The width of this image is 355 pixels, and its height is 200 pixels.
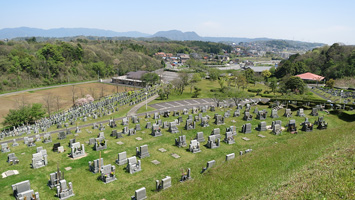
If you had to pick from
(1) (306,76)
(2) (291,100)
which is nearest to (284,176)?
(2) (291,100)

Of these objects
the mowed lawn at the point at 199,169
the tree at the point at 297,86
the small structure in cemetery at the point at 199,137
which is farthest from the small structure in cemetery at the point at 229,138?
the tree at the point at 297,86

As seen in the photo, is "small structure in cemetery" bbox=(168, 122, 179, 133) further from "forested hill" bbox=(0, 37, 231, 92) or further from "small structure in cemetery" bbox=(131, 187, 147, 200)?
"forested hill" bbox=(0, 37, 231, 92)

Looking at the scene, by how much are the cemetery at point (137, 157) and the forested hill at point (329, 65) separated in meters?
59.8

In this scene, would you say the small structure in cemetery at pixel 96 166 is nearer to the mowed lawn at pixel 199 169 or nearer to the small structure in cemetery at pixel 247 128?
the mowed lawn at pixel 199 169

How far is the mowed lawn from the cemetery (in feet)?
0.24

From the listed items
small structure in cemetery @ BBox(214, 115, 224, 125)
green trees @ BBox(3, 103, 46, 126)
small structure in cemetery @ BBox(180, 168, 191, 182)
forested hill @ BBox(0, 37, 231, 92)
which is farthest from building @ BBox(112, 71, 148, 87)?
small structure in cemetery @ BBox(180, 168, 191, 182)

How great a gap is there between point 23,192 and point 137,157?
837 cm

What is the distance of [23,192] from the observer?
13016mm

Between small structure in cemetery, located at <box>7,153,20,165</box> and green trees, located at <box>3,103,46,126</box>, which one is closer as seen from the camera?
small structure in cemetery, located at <box>7,153,20,165</box>

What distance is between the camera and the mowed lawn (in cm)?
1247

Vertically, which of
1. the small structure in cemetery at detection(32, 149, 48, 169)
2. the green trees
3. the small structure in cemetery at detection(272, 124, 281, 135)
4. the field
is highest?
the small structure in cemetery at detection(272, 124, 281, 135)

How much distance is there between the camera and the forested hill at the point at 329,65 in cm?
7575

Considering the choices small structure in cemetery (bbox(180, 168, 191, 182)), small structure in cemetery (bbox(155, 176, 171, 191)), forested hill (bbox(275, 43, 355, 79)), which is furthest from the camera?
forested hill (bbox(275, 43, 355, 79))

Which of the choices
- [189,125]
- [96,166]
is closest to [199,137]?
[189,125]
